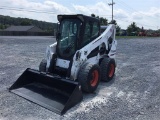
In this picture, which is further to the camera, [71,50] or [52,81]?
[71,50]

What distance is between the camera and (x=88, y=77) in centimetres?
608

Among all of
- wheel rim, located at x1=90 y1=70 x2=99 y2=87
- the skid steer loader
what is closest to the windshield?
the skid steer loader

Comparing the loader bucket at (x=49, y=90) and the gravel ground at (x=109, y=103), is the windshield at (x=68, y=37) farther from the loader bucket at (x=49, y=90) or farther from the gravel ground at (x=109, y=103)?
the gravel ground at (x=109, y=103)

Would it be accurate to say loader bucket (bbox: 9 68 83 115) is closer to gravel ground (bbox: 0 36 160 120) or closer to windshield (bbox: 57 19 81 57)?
gravel ground (bbox: 0 36 160 120)

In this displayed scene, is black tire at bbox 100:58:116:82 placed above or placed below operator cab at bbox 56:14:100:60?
below

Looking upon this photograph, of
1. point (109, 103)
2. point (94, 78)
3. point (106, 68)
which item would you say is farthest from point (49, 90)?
point (106, 68)

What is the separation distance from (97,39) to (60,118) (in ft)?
10.4

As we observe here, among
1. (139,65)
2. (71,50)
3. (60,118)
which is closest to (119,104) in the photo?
(60,118)

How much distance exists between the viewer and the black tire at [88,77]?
19.8 ft

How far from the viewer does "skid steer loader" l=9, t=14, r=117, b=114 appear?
5.73 meters

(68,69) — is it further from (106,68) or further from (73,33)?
(106,68)

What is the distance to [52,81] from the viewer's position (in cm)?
613

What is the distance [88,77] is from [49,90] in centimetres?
113

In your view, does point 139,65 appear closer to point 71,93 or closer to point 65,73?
point 65,73
